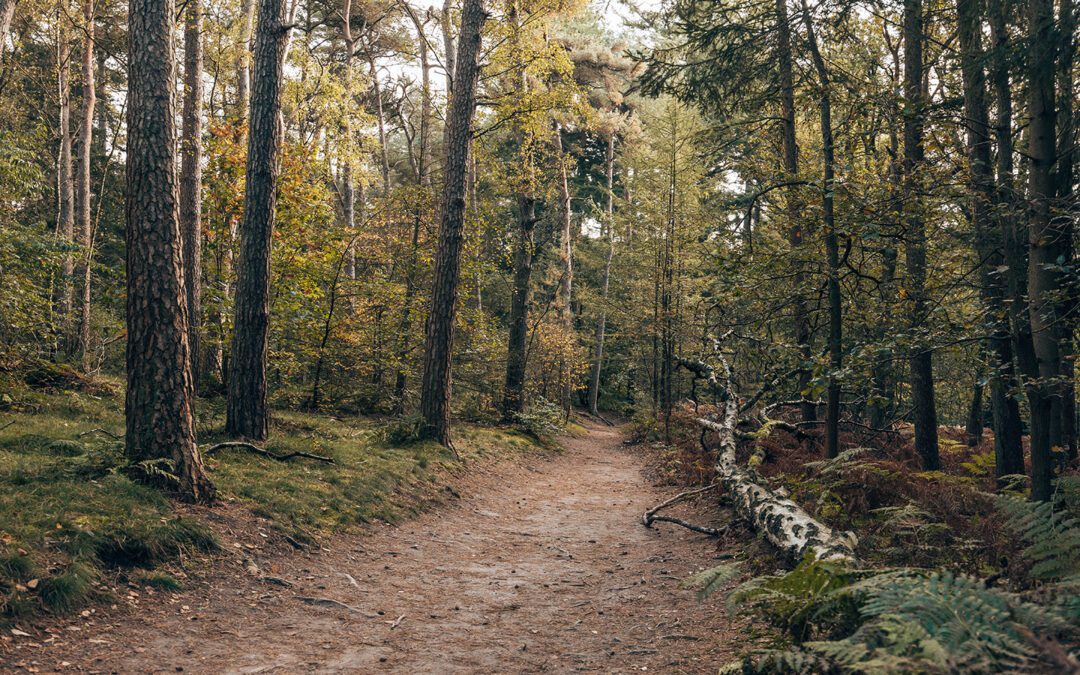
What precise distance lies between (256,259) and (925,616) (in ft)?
30.0

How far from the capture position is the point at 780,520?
625 cm

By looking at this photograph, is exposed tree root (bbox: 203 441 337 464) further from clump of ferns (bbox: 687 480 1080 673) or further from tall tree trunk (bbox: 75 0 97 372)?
clump of ferns (bbox: 687 480 1080 673)

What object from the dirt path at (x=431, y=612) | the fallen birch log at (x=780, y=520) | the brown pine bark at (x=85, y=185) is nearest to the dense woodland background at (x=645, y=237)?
the brown pine bark at (x=85, y=185)

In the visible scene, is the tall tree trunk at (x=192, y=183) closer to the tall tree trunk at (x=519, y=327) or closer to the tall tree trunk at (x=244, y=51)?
the tall tree trunk at (x=244, y=51)

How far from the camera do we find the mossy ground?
460 centimetres

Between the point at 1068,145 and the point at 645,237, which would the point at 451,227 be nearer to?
the point at 1068,145

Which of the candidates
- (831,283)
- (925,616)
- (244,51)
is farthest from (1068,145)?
(244,51)

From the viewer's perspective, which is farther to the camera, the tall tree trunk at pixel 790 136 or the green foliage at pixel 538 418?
the green foliage at pixel 538 418

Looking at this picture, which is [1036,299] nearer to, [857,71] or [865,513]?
[865,513]

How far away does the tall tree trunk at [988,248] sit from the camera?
19.5 ft

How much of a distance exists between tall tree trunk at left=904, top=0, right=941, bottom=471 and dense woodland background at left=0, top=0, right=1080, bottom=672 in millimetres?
65

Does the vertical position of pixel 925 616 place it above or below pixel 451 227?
below

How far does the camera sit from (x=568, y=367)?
A: 88.6 ft

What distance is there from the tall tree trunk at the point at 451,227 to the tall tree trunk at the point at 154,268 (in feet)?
17.8
